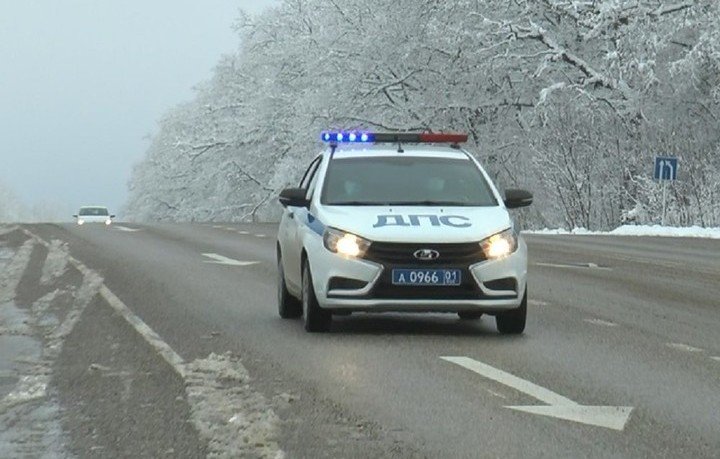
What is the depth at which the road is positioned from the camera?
7156 millimetres

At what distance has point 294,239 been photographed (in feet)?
43.4

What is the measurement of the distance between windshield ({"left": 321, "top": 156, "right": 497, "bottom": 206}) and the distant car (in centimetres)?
5681

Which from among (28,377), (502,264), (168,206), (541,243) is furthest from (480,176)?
(168,206)

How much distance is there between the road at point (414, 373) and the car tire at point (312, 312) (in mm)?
173

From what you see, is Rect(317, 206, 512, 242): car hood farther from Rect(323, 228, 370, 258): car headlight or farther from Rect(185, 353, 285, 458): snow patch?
Rect(185, 353, 285, 458): snow patch

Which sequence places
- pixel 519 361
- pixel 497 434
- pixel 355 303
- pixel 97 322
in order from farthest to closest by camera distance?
1. pixel 97 322
2. pixel 355 303
3. pixel 519 361
4. pixel 497 434

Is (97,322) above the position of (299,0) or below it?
below

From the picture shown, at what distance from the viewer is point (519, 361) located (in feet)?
34.4

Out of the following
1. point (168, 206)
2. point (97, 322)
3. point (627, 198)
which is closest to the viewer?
point (97, 322)

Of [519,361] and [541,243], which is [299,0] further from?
[519,361]

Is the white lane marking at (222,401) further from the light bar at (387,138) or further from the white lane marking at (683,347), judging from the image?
the white lane marking at (683,347)

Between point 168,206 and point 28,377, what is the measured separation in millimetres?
88551

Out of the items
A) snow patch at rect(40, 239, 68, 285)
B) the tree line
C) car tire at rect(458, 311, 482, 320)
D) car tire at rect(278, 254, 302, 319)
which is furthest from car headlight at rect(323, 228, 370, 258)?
the tree line

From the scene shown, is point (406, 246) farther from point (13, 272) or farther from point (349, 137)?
point (13, 272)
